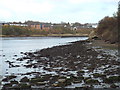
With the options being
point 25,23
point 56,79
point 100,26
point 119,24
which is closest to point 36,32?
point 25,23

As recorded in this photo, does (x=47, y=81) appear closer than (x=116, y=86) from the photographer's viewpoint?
No

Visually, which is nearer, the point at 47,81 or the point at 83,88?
the point at 83,88

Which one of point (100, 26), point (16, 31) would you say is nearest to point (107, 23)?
point (100, 26)

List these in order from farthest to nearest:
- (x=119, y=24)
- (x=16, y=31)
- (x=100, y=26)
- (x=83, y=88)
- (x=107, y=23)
Result: (x=16, y=31) → (x=100, y=26) → (x=107, y=23) → (x=119, y=24) → (x=83, y=88)

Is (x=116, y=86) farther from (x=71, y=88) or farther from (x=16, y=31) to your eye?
(x=16, y=31)

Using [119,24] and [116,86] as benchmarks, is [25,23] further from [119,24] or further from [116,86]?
[116,86]

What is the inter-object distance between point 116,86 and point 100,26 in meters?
70.9

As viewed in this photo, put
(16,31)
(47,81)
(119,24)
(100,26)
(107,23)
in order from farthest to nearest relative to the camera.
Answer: (16,31)
(100,26)
(107,23)
(119,24)
(47,81)

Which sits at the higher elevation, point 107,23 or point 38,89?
point 107,23

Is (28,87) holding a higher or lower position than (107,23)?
lower

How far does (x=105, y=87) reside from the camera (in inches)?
511

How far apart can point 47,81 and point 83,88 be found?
3217mm

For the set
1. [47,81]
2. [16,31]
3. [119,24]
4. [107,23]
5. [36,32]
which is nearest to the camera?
[47,81]

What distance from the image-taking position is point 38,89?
42.1ft
